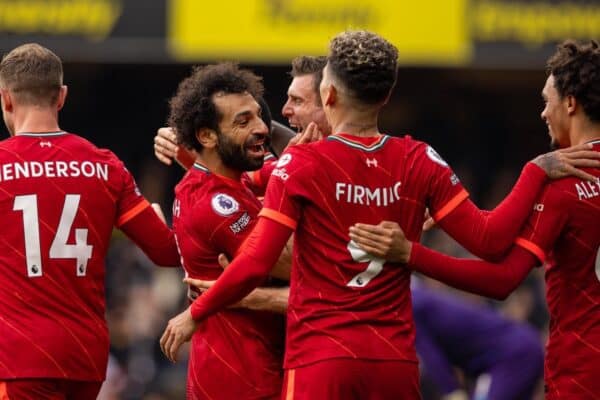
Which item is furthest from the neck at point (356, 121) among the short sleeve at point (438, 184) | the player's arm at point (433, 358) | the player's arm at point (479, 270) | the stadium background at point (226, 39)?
the stadium background at point (226, 39)

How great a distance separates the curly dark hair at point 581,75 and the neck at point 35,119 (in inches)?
80.5

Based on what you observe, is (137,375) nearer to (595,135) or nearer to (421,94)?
(421,94)

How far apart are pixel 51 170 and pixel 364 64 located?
4.40 feet

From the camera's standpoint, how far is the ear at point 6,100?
5688 mm

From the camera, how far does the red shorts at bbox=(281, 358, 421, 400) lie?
200 inches

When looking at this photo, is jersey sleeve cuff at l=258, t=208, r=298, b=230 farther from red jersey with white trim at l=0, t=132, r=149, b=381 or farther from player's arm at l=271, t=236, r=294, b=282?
red jersey with white trim at l=0, t=132, r=149, b=381

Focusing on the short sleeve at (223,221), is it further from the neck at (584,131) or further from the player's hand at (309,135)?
the neck at (584,131)

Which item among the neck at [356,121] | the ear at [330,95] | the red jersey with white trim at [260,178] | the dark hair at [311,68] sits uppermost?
the ear at [330,95]

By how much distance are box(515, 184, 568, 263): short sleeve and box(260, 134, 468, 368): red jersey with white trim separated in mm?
429

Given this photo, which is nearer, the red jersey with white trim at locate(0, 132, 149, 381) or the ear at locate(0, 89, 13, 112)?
the red jersey with white trim at locate(0, 132, 149, 381)

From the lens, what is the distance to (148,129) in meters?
17.2

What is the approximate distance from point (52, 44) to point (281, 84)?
4.51 metres

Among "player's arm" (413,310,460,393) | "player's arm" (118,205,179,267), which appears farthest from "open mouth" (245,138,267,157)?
"player's arm" (413,310,460,393)

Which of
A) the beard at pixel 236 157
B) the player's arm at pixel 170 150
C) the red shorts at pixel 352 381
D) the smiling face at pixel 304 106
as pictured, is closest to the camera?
the red shorts at pixel 352 381
